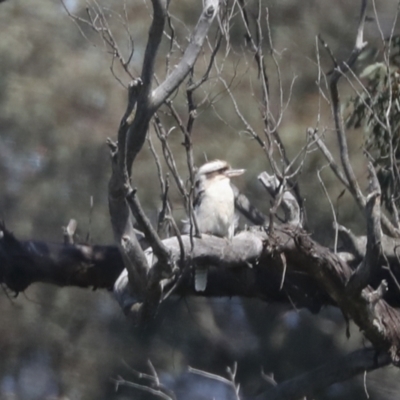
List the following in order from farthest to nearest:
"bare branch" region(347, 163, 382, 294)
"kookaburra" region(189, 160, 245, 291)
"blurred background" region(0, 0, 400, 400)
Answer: "blurred background" region(0, 0, 400, 400), "kookaburra" region(189, 160, 245, 291), "bare branch" region(347, 163, 382, 294)

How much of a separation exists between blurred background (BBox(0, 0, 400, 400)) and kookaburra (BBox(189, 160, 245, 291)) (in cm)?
58

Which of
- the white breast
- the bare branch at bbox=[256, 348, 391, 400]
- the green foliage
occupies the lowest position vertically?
the bare branch at bbox=[256, 348, 391, 400]

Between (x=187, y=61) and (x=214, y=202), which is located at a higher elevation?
(x=187, y=61)

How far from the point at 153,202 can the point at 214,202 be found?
2.75 ft

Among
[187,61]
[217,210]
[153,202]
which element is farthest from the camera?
[153,202]

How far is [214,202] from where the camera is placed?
12.8ft

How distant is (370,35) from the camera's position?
4855 millimetres

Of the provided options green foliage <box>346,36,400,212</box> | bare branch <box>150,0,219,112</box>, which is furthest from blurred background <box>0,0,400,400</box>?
bare branch <box>150,0,219,112</box>

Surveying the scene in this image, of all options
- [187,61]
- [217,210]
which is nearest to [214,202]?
[217,210]

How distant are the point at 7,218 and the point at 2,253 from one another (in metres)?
0.91

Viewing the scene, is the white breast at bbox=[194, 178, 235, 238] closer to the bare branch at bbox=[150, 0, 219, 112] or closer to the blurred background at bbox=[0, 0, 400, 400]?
the blurred background at bbox=[0, 0, 400, 400]

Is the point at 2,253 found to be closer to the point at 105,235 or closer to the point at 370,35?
the point at 105,235

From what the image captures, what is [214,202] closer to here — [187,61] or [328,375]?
[328,375]

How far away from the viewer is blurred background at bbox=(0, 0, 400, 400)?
4.68 metres
